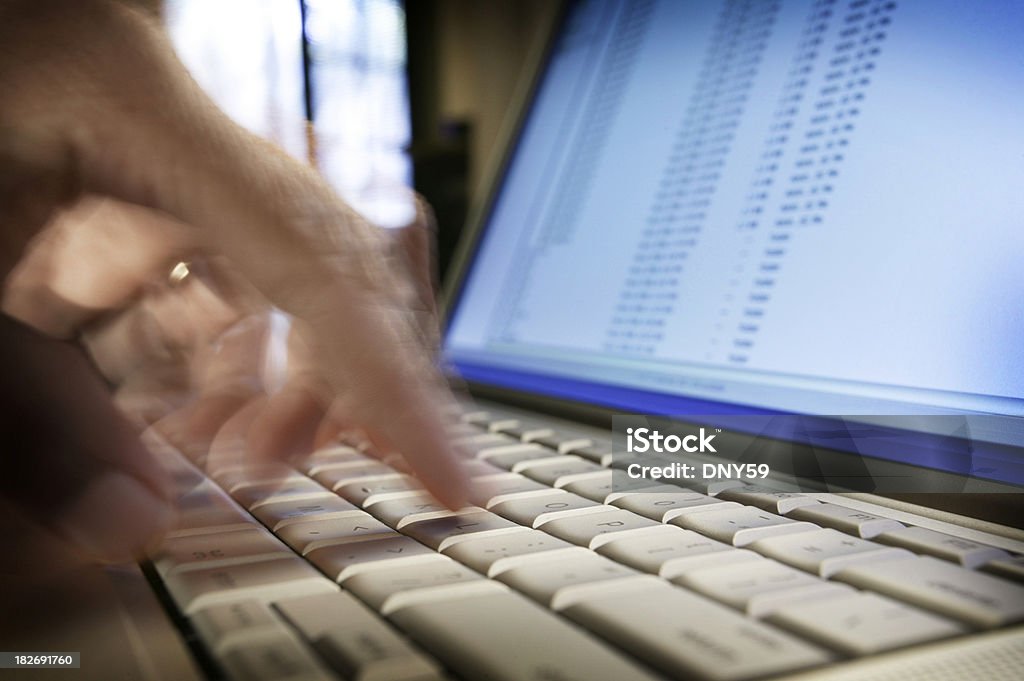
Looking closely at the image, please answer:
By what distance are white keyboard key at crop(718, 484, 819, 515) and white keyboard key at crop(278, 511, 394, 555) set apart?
172 mm

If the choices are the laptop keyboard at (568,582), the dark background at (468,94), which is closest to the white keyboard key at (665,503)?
the laptop keyboard at (568,582)

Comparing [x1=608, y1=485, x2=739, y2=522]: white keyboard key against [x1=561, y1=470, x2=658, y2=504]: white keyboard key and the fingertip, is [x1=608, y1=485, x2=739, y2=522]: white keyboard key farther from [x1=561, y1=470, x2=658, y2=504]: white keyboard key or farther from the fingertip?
the fingertip

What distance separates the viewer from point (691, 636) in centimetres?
23

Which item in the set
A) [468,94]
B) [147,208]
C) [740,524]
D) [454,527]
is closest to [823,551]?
[740,524]

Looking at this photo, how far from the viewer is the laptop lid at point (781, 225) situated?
0.39 m

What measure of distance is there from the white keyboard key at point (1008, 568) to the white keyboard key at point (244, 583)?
24 cm

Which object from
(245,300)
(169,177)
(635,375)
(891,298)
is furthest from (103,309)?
(891,298)

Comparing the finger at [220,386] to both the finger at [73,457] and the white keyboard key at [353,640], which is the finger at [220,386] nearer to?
the finger at [73,457]

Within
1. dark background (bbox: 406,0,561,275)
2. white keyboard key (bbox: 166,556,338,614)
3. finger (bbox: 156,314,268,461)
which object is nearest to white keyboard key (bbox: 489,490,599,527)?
white keyboard key (bbox: 166,556,338,614)

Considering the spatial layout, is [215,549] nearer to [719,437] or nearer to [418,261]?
[719,437]

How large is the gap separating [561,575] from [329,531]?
13 centimetres

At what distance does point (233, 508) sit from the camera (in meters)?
0.43

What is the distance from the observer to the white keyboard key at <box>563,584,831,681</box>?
213 millimetres

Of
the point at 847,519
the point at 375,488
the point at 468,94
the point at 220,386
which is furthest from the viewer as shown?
the point at 468,94
